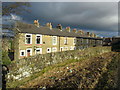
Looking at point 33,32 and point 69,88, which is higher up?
point 33,32

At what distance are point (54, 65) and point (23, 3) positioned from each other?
19.8ft

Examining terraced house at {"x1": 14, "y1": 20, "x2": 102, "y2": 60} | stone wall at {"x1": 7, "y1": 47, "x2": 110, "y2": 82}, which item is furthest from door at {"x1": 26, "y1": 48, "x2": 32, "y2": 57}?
stone wall at {"x1": 7, "y1": 47, "x2": 110, "y2": 82}

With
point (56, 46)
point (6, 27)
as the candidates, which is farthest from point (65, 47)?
point (6, 27)

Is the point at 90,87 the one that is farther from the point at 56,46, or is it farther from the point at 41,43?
the point at 56,46

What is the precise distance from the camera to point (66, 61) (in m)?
10.9

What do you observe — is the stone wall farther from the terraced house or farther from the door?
the door

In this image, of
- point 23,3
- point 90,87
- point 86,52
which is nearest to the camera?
point 90,87

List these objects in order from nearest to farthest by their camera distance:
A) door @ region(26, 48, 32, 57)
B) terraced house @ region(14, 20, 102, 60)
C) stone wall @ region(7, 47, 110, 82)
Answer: stone wall @ region(7, 47, 110, 82), terraced house @ region(14, 20, 102, 60), door @ region(26, 48, 32, 57)

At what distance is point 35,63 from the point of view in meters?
8.54

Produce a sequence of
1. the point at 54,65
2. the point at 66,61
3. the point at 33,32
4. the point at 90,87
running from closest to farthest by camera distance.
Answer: the point at 90,87, the point at 54,65, the point at 66,61, the point at 33,32

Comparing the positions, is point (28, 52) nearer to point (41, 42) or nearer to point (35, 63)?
point (41, 42)

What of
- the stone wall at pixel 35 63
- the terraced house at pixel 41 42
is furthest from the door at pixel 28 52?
the stone wall at pixel 35 63

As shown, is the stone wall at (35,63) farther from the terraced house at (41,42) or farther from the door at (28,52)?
the door at (28,52)

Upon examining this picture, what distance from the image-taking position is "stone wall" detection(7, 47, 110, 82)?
7.23 metres
